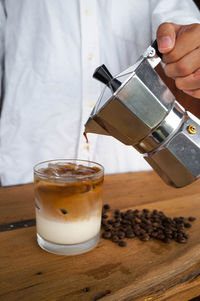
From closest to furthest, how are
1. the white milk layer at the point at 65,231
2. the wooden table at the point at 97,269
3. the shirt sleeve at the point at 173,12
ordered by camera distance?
the wooden table at the point at 97,269, the white milk layer at the point at 65,231, the shirt sleeve at the point at 173,12

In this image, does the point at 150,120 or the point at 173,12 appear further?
the point at 173,12

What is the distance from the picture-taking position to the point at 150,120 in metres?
0.57

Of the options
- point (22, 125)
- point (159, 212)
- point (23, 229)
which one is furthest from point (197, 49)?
point (22, 125)

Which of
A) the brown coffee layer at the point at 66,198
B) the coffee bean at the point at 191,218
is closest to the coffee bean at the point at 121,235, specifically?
the brown coffee layer at the point at 66,198

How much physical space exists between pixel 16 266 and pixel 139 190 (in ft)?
1.75

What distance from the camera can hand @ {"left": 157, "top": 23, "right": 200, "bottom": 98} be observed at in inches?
24.9

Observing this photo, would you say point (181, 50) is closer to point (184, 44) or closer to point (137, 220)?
point (184, 44)

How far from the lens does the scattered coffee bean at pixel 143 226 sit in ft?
2.23

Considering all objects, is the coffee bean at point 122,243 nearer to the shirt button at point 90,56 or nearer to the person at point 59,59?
the person at point 59,59

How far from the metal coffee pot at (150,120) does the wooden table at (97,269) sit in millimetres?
169

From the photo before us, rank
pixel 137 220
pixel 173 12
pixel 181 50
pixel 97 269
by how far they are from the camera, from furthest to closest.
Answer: pixel 173 12
pixel 137 220
pixel 181 50
pixel 97 269

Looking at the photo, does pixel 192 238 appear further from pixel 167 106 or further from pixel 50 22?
pixel 50 22

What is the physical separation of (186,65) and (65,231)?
48 centimetres

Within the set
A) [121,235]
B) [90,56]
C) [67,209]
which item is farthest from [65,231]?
[90,56]
